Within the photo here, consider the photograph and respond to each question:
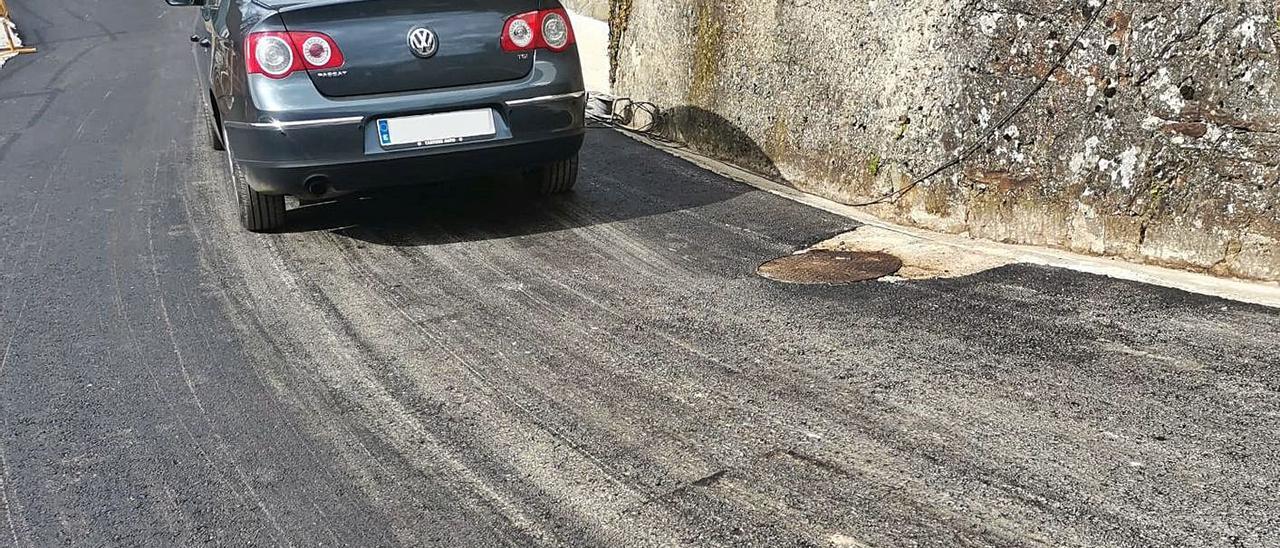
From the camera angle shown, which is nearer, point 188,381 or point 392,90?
point 188,381

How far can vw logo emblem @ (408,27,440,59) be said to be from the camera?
555cm

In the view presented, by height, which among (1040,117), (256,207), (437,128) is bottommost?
(256,207)

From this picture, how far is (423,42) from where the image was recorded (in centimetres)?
556

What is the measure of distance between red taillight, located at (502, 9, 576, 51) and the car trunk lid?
2.3 inches

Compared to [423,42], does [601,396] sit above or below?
below

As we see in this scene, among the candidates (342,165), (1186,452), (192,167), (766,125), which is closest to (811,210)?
(766,125)

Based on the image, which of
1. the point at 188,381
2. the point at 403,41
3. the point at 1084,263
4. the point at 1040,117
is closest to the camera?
the point at 188,381

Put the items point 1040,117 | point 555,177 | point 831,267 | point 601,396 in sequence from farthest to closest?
point 555,177
point 1040,117
point 831,267
point 601,396

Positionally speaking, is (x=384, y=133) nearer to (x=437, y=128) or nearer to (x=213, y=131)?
(x=437, y=128)

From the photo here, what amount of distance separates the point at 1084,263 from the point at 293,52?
3922mm

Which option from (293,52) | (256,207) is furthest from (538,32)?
(256,207)

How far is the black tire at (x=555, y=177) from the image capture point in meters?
6.71

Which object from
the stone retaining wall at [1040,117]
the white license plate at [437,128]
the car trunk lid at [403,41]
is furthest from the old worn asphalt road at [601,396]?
the car trunk lid at [403,41]

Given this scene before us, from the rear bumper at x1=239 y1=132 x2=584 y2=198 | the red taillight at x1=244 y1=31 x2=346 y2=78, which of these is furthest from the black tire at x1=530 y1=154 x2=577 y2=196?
the red taillight at x1=244 y1=31 x2=346 y2=78
